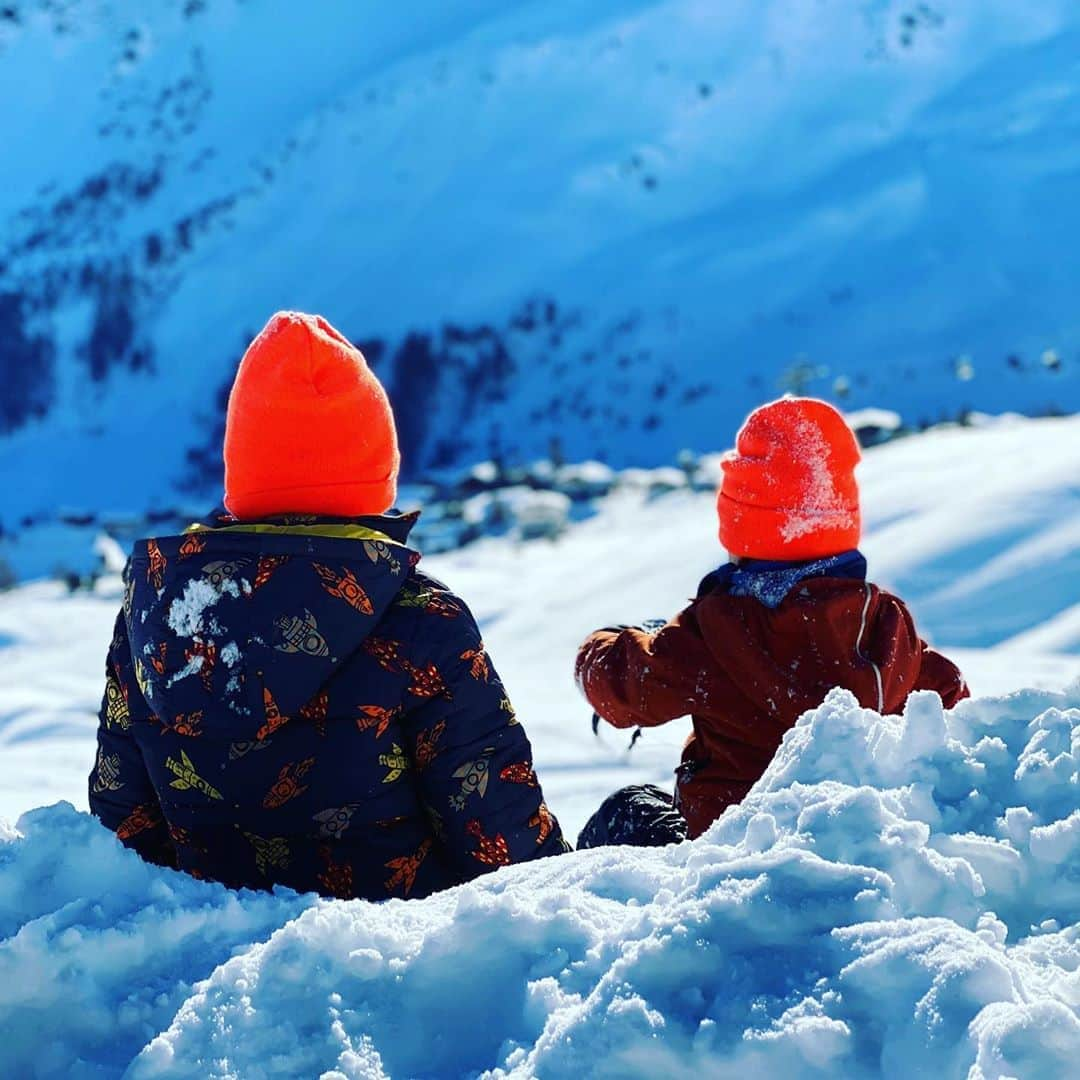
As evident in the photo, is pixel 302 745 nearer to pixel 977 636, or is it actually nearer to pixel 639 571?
pixel 977 636

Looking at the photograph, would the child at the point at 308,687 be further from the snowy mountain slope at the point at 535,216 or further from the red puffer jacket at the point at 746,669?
the snowy mountain slope at the point at 535,216

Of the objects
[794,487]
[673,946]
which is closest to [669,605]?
[794,487]

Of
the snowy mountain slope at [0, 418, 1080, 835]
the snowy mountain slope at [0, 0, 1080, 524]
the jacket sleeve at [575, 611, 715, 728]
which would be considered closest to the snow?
the jacket sleeve at [575, 611, 715, 728]

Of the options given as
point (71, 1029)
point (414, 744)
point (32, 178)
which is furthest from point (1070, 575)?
point (32, 178)

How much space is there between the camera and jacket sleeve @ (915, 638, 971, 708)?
2.23 metres

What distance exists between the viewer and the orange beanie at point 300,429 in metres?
1.79

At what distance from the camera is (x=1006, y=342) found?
20.7 m

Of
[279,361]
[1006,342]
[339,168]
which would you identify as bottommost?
[1006,342]

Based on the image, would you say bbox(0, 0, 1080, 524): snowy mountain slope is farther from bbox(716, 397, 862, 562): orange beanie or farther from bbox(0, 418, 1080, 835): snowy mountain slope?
bbox(716, 397, 862, 562): orange beanie

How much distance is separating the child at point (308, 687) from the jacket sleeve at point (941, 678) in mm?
718

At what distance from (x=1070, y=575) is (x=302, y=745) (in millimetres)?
4481

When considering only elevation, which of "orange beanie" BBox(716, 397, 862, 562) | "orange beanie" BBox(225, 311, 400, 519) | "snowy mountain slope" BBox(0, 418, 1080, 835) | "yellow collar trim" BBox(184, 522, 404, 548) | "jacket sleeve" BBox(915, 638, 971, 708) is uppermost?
"orange beanie" BBox(225, 311, 400, 519)

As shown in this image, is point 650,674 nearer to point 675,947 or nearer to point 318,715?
point 318,715

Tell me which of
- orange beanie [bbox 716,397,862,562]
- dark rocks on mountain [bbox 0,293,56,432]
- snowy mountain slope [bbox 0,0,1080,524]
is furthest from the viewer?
dark rocks on mountain [bbox 0,293,56,432]
